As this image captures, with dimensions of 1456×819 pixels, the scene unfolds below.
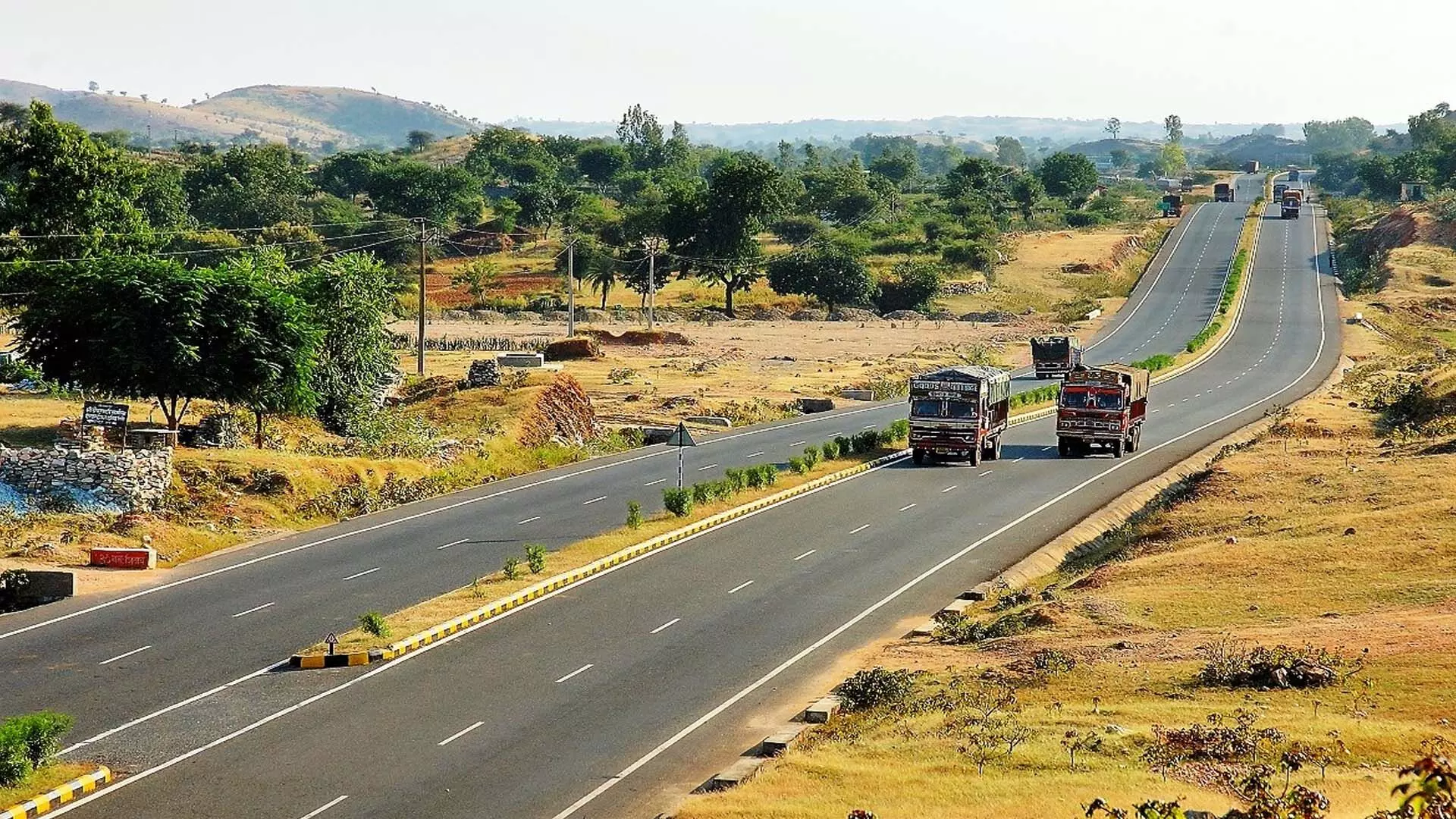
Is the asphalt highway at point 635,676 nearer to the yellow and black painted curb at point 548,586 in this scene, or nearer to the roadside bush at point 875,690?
the yellow and black painted curb at point 548,586

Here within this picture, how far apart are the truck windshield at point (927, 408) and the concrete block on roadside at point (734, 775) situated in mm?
32888

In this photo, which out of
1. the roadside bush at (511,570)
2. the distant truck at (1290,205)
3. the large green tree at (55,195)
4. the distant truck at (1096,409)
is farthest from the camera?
the distant truck at (1290,205)

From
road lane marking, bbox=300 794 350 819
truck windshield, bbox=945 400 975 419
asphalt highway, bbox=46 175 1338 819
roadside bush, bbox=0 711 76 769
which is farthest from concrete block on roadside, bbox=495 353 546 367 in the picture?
road lane marking, bbox=300 794 350 819

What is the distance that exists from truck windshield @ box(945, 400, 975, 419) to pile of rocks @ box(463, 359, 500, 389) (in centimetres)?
2217

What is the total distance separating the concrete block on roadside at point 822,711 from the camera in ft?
82.3

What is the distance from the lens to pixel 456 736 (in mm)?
24188

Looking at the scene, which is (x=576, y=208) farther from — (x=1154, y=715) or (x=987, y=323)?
(x=1154, y=715)

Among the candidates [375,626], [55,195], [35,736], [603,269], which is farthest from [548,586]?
[603,269]

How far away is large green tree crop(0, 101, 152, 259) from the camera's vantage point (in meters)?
68.1

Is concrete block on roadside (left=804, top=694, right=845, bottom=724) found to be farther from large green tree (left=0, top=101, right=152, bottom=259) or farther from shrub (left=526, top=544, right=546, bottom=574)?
large green tree (left=0, top=101, right=152, bottom=259)

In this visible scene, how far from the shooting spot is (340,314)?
5809 cm

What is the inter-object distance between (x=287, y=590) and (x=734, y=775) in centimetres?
1661

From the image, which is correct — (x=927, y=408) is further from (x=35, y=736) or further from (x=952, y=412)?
(x=35, y=736)

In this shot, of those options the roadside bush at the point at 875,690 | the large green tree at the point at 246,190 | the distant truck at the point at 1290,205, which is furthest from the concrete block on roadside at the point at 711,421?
the distant truck at the point at 1290,205
